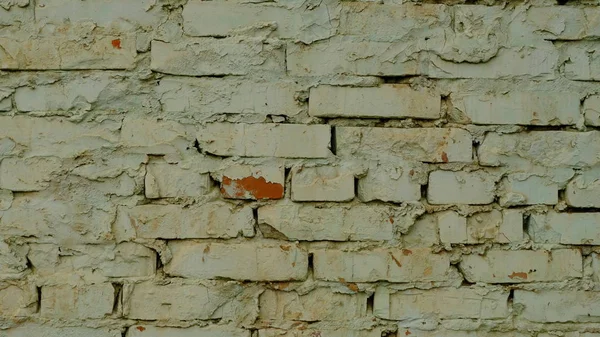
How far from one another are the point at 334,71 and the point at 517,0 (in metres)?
0.52

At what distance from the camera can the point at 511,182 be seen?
5.22ft

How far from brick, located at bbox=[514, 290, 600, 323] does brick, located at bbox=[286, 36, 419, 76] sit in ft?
2.30

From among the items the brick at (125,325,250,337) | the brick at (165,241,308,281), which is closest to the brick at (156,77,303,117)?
the brick at (165,241,308,281)

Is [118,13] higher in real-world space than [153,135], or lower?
higher

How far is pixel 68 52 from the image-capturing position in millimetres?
1534

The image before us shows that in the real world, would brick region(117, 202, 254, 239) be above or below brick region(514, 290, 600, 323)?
above

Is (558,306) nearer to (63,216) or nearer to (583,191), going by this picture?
(583,191)

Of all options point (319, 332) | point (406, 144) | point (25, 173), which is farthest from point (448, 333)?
point (25, 173)

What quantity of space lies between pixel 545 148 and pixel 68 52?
126cm

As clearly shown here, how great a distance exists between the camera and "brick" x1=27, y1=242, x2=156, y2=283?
5.08 ft

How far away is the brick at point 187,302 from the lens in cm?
155

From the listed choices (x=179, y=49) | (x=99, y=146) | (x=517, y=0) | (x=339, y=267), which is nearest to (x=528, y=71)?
(x=517, y=0)

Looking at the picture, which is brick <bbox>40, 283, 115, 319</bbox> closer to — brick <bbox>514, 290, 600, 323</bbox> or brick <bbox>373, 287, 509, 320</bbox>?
brick <bbox>373, 287, 509, 320</bbox>

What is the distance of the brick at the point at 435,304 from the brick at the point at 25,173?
2.98 feet
